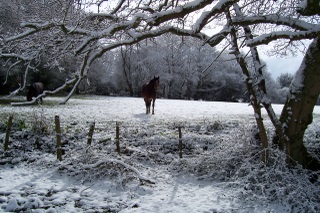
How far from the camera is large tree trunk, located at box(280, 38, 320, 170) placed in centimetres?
482

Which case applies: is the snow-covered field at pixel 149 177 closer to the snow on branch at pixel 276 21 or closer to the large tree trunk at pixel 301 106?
the large tree trunk at pixel 301 106

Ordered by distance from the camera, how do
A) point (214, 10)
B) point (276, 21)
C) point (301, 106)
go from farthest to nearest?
point (301, 106), point (276, 21), point (214, 10)

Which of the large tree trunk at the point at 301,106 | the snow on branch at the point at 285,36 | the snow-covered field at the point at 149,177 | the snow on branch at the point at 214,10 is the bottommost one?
the snow-covered field at the point at 149,177

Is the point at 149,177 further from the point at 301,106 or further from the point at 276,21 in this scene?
the point at 276,21

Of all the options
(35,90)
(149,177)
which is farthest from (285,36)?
(35,90)

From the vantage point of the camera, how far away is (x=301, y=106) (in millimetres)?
4973

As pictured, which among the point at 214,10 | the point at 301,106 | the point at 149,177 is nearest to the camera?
the point at 214,10

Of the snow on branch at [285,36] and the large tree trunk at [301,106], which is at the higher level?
the snow on branch at [285,36]

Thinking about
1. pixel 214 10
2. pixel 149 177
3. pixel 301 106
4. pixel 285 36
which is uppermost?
pixel 214 10

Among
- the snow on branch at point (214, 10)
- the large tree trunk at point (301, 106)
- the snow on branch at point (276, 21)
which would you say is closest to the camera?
the snow on branch at point (214, 10)

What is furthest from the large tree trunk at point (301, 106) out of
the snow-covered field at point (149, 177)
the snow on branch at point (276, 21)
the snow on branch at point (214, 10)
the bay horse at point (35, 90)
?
the bay horse at point (35, 90)

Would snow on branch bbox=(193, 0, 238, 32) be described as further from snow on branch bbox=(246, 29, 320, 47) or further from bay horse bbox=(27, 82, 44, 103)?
bay horse bbox=(27, 82, 44, 103)

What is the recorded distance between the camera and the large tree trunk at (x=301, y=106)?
190 inches

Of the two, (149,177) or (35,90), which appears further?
(35,90)
